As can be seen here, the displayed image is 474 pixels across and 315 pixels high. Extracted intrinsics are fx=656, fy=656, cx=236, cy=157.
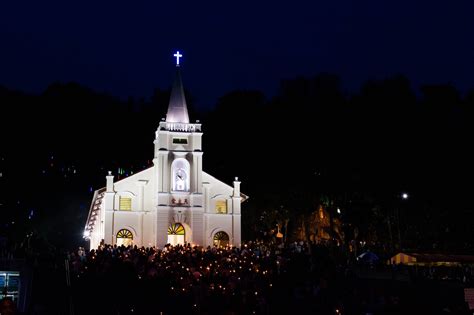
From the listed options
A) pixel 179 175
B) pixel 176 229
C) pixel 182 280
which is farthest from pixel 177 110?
pixel 182 280

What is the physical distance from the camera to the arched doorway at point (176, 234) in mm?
47625

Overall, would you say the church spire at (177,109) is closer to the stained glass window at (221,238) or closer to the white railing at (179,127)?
the white railing at (179,127)

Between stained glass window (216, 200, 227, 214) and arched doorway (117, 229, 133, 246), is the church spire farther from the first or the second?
arched doorway (117, 229, 133, 246)

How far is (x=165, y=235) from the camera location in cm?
4662

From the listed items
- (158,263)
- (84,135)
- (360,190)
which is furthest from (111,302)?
(84,135)

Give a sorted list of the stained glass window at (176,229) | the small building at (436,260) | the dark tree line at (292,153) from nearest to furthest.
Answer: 1. the small building at (436,260)
2. the dark tree line at (292,153)
3. the stained glass window at (176,229)

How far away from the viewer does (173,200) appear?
4741 centimetres

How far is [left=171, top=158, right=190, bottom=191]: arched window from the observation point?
48.0 metres

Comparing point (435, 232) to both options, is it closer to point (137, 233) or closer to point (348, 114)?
point (348, 114)

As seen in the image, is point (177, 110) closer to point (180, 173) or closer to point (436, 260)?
point (180, 173)

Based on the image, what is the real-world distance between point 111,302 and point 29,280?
6.50 m

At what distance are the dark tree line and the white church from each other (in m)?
7.82

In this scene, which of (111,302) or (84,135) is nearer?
(111,302)

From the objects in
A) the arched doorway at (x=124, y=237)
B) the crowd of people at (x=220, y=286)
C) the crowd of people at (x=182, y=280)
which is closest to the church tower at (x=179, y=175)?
the arched doorway at (x=124, y=237)
